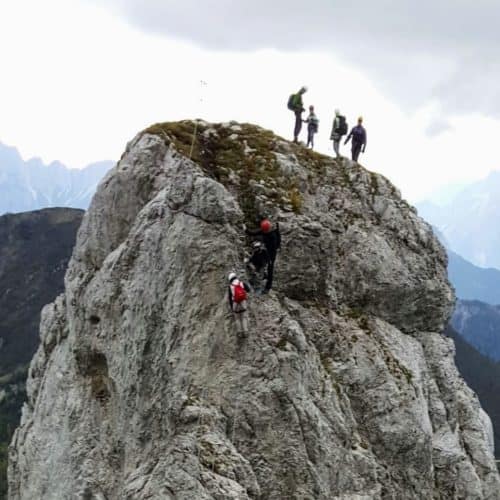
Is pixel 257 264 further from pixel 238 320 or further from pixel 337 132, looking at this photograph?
pixel 337 132

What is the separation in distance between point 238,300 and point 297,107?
585 inches

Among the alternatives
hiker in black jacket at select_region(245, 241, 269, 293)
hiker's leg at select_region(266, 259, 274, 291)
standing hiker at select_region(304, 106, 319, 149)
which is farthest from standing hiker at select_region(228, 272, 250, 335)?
standing hiker at select_region(304, 106, 319, 149)

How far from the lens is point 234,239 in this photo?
2938 cm

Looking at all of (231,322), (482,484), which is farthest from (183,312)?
(482,484)

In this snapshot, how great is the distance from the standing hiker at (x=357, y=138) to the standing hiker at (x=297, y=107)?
2649 millimetres

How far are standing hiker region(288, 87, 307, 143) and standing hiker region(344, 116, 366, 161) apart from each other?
2649 millimetres

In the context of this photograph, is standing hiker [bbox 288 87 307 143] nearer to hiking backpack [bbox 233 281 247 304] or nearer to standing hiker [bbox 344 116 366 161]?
standing hiker [bbox 344 116 366 161]

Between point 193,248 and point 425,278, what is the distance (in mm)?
→ 12864

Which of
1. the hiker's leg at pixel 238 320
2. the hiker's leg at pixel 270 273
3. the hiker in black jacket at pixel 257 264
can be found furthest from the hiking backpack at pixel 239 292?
the hiker in black jacket at pixel 257 264

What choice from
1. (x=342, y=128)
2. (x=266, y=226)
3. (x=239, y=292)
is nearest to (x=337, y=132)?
(x=342, y=128)

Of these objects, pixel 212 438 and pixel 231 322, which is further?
pixel 231 322

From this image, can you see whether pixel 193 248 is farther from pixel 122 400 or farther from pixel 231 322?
pixel 122 400

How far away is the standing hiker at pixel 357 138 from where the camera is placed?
37344 millimetres

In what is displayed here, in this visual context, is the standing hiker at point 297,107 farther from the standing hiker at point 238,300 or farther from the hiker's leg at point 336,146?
the standing hiker at point 238,300
